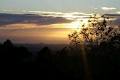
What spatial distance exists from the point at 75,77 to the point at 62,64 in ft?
10.2

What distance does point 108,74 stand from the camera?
32.5 meters

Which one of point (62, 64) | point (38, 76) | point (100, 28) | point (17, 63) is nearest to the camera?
point (38, 76)

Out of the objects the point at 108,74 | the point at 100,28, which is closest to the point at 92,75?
the point at 108,74

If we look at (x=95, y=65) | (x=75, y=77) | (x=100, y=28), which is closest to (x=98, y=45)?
(x=100, y=28)

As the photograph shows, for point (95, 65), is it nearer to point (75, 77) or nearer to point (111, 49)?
point (75, 77)

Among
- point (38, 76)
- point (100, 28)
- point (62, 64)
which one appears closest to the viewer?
point (38, 76)

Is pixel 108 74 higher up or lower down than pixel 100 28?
lower down

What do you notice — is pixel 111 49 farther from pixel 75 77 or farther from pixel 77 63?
pixel 75 77

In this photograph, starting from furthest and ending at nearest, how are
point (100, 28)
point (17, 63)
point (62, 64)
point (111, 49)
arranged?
point (100, 28) < point (111, 49) < point (62, 64) < point (17, 63)

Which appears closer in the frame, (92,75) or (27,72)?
(27,72)

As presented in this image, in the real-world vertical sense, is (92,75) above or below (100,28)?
below

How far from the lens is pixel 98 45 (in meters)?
47.1

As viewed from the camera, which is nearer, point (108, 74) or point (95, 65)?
point (108, 74)

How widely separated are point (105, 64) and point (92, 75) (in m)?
2.31
